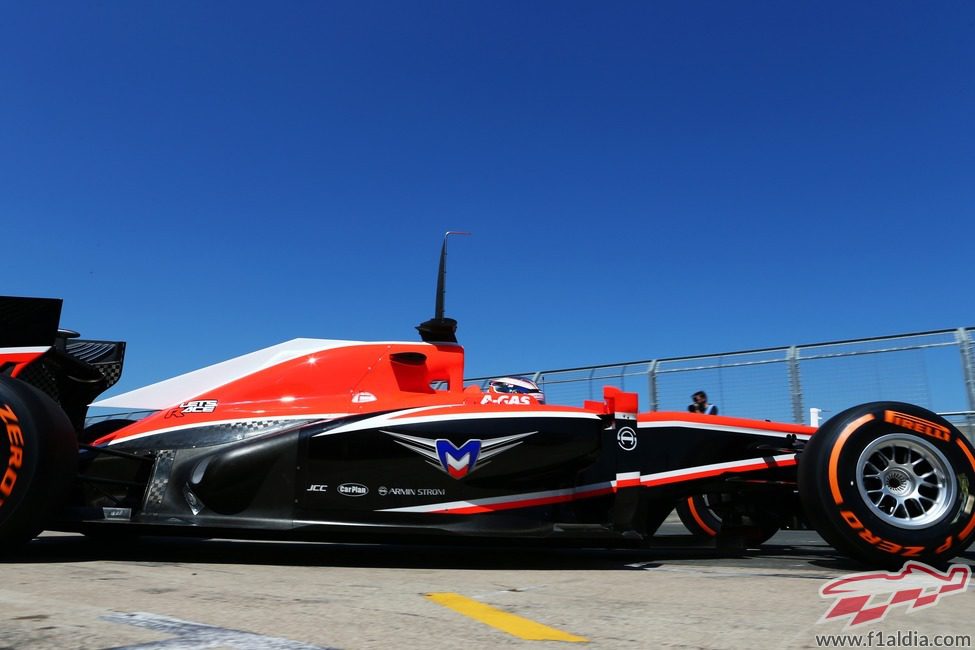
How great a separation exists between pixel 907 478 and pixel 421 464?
9.25 ft

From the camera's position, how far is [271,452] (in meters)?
4.04

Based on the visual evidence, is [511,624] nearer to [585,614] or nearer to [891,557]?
[585,614]

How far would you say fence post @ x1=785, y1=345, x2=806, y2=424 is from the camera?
9.10 metres

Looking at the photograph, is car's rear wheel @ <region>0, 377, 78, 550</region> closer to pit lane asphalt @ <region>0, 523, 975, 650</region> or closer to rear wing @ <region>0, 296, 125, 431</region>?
pit lane asphalt @ <region>0, 523, 975, 650</region>

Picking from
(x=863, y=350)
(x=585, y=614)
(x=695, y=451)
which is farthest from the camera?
(x=863, y=350)

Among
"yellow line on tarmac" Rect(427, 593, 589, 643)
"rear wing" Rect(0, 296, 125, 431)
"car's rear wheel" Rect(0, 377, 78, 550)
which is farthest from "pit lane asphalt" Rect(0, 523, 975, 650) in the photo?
"rear wing" Rect(0, 296, 125, 431)

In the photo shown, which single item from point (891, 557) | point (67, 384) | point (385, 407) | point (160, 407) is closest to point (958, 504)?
point (891, 557)

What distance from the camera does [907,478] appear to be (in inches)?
162

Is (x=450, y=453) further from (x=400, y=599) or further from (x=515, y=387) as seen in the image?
(x=400, y=599)

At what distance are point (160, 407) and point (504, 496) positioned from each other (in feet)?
7.65

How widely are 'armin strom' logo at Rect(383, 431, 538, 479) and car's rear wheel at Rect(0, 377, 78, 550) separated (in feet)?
5.70

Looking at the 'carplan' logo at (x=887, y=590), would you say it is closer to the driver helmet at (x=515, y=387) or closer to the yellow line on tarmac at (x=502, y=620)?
the yellow line on tarmac at (x=502, y=620)

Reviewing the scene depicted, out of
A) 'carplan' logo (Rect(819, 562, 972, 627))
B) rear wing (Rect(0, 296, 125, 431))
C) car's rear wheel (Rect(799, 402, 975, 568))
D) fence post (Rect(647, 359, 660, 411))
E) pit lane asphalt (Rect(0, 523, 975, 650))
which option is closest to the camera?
pit lane asphalt (Rect(0, 523, 975, 650))

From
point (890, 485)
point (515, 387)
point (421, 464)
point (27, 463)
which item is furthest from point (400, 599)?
point (890, 485)
